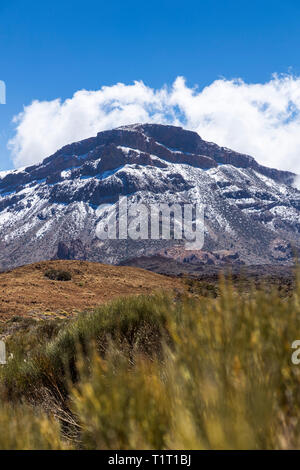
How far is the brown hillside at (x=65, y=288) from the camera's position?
18.1 m

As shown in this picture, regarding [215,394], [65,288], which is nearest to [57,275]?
[65,288]

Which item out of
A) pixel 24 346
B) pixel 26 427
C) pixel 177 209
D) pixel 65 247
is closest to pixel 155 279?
pixel 24 346

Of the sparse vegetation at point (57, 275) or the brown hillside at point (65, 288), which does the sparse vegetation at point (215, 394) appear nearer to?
the brown hillside at point (65, 288)

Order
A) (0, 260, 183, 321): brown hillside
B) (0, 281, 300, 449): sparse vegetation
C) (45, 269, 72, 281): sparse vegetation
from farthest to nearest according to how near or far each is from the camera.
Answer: (45, 269, 72, 281): sparse vegetation → (0, 260, 183, 321): brown hillside → (0, 281, 300, 449): sparse vegetation

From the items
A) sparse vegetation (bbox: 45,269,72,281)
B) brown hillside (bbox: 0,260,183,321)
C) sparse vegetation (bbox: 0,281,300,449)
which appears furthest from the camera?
sparse vegetation (bbox: 45,269,72,281)

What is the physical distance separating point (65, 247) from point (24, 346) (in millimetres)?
148914

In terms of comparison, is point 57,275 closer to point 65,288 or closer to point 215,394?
point 65,288

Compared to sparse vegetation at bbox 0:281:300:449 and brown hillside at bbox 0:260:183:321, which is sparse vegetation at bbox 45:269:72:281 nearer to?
brown hillside at bbox 0:260:183:321

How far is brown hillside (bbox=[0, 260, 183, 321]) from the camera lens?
1806 cm

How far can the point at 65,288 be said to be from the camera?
2466cm

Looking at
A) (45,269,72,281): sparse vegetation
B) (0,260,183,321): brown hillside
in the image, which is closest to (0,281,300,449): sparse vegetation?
(0,260,183,321): brown hillside
